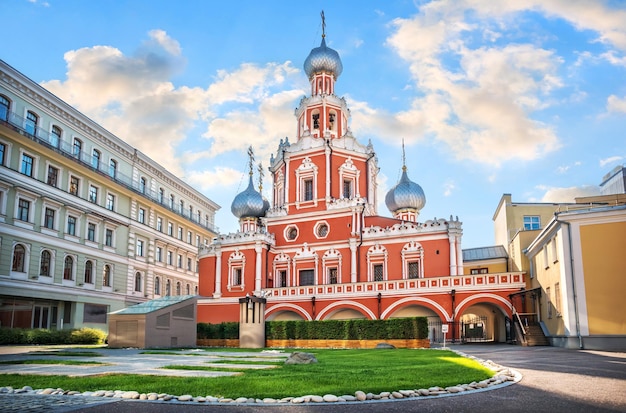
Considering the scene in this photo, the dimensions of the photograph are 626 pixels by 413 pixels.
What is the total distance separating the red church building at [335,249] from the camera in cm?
3080

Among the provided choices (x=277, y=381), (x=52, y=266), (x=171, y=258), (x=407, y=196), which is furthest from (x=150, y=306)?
(x=407, y=196)

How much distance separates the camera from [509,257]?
3828cm

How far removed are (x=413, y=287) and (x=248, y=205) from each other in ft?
59.6

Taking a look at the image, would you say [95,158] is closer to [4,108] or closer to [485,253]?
[4,108]

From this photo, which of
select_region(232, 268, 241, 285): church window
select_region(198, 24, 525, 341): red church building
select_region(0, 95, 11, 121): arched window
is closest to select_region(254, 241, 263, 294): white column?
select_region(198, 24, 525, 341): red church building

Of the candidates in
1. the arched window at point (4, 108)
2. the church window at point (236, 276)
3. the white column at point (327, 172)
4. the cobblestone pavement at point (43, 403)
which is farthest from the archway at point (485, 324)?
the arched window at point (4, 108)

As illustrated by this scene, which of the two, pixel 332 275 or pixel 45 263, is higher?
pixel 45 263

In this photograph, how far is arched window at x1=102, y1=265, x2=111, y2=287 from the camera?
37344 mm

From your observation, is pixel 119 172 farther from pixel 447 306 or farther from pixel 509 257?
pixel 509 257

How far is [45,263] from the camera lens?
32031mm

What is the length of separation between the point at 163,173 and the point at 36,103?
1562 centimetres

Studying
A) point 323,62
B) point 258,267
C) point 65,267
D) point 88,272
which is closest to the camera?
point 65,267

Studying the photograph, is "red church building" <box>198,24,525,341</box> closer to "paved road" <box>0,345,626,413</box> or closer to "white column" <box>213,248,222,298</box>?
"white column" <box>213,248,222,298</box>

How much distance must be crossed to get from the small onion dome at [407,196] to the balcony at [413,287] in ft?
37.3
